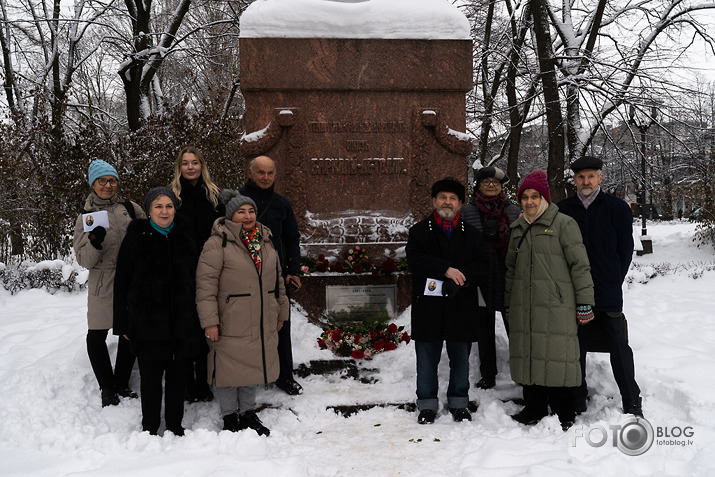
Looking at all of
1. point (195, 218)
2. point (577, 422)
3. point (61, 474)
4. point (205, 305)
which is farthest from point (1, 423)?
point (577, 422)

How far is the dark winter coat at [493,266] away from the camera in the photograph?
13.4ft

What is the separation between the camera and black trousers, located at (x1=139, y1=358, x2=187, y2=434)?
3.46 m

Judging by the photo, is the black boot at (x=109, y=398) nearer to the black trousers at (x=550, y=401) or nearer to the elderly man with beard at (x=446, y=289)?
the elderly man with beard at (x=446, y=289)

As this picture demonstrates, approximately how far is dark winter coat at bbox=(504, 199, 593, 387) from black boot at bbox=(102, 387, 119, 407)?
2.93m

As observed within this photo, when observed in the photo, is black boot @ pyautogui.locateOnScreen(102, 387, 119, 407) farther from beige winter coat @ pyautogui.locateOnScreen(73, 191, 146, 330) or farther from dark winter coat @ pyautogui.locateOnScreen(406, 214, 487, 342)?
dark winter coat @ pyautogui.locateOnScreen(406, 214, 487, 342)

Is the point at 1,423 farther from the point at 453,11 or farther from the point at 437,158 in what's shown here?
the point at 453,11

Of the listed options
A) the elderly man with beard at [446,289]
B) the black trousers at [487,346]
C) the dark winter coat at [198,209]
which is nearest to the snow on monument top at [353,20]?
the dark winter coat at [198,209]

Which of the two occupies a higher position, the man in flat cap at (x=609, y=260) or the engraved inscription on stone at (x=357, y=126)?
the engraved inscription on stone at (x=357, y=126)

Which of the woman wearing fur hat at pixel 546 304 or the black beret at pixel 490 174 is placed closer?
the woman wearing fur hat at pixel 546 304

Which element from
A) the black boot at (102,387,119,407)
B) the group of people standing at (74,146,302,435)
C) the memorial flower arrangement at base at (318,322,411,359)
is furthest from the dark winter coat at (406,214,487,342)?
the black boot at (102,387,119,407)

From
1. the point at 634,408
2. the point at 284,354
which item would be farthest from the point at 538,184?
the point at 284,354

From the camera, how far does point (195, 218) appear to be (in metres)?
4.09

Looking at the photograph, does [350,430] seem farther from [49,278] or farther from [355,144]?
[49,278]

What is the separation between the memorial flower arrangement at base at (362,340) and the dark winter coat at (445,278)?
4.02ft
